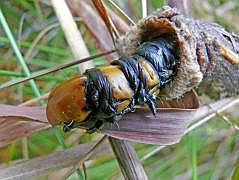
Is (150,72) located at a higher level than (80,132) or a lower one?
higher

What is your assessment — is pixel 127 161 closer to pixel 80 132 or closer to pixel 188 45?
pixel 188 45

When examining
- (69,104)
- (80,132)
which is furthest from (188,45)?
(80,132)

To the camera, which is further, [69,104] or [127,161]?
[127,161]

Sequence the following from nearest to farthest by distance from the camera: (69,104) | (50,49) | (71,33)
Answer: (69,104), (71,33), (50,49)

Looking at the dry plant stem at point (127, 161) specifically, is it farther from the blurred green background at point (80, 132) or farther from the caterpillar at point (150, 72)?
the blurred green background at point (80, 132)

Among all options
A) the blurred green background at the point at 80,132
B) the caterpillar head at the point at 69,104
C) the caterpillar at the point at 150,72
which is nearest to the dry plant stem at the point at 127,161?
the caterpillar at the point at 150,72

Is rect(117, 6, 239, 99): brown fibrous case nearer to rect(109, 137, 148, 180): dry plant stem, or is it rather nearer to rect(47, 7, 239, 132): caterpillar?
rect(47, 7, 239, 132): caterpillar
